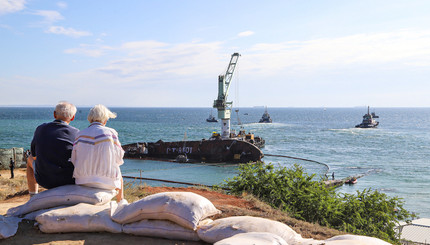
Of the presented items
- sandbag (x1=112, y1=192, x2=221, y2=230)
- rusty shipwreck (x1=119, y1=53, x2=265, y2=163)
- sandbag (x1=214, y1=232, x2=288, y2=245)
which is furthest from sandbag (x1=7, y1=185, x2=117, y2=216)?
rusty shipwreck (x1=119, y1=53, x2=265, y2=163)

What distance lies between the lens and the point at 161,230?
432cm

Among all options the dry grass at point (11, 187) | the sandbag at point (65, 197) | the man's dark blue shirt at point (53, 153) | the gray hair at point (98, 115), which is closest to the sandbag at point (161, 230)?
the sandbag at point (65, 197)

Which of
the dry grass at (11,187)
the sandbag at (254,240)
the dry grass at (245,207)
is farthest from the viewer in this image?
the dry grass at (11,187)

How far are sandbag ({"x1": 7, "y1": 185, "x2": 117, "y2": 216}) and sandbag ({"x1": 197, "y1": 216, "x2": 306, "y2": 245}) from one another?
146 cm

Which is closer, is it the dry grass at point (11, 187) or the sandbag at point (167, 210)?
the sandbag at point (167, 210)

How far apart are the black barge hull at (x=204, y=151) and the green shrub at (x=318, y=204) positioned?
965 inches

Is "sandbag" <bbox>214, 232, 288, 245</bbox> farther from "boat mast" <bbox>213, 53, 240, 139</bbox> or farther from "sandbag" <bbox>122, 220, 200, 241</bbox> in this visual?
"boat mast" <bbox>213, 53, 240, 139</bbox>

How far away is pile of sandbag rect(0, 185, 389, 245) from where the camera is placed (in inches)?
163

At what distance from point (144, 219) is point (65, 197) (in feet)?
3.62

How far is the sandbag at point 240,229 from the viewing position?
13.1 feet

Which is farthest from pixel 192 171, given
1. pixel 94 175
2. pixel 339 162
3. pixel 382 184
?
pixel 94 175

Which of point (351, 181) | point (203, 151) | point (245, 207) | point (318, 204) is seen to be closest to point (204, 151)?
point (203, 151)

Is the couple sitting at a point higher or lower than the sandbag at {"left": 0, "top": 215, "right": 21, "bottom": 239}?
higher

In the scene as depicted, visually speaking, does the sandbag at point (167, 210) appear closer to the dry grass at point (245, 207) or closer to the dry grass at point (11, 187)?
the dry grass at point (245, 207)
